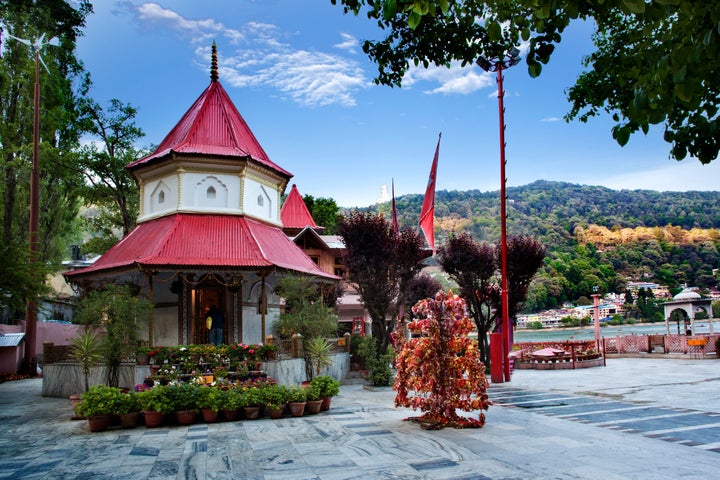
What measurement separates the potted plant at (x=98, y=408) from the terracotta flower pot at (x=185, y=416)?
1.29m

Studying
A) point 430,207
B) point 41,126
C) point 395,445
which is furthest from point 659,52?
point 41,126

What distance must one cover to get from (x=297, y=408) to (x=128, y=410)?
11.9 feet

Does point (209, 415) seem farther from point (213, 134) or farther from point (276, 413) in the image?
point (213, 134)

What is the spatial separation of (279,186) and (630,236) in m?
67.3

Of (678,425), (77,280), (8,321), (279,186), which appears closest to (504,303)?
(678,425)

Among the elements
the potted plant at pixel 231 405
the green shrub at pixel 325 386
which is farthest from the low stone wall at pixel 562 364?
the potted plant at pixel 231 405

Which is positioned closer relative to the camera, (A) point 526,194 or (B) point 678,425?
(B) point 678,425

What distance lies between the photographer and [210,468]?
814 centimetres

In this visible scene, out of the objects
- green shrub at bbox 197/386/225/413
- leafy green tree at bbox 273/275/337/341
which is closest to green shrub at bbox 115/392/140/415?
green shrub at bbox 197/386/225/413

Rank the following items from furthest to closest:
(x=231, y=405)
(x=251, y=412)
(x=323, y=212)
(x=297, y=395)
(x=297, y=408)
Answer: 1. (x=323, y=212)
2. (x=297, y=395)
3. (x=297, y=408)
4. (x=251, y=412)
5. (x=231, y=405)

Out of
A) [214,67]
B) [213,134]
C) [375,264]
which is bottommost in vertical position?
[375,264]

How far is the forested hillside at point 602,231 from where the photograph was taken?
6638 centimetres

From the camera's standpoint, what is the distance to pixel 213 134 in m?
23.4

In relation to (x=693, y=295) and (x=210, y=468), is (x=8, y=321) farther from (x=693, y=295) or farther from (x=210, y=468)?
(x=693, y=295)
